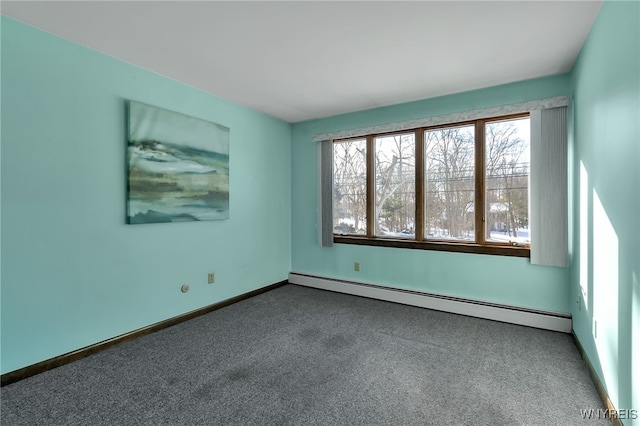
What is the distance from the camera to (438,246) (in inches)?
138

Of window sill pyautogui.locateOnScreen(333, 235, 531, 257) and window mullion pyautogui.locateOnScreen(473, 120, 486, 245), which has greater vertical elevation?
window mullion pyautogui.locateOnScreen(473, 120, 486, 245)

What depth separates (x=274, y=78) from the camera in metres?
2.98

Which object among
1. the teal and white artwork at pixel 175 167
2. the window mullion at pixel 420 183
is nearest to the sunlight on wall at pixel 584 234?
the window mullion at pixel 420 183

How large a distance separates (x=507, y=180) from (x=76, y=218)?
13.0ft

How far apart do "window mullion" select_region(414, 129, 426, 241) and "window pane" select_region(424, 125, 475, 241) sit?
1.9 inches

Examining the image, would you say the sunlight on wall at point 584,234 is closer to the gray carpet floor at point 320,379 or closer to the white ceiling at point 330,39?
the gray carpet floor at point 320,379

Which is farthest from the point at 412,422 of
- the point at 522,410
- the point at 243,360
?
the point at 243,360

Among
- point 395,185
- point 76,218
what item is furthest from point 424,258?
point 76,218

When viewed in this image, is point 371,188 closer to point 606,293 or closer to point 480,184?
point 480,184

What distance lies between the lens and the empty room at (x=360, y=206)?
1808 millimetres

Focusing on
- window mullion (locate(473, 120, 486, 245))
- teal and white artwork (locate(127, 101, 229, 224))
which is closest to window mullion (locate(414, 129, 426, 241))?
window mullion (locate(473, 120, 486, 245))

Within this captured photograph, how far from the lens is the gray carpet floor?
173cm

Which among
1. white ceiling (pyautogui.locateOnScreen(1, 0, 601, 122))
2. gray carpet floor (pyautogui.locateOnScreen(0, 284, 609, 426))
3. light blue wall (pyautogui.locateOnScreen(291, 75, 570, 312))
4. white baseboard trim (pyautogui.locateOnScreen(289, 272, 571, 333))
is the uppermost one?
white ceiling (pyautogui.locateOnScreen(1, 0, 601, 122))

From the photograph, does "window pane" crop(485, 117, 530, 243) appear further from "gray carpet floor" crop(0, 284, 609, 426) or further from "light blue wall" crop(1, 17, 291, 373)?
"light blue wall" crop(1, 17, 291, 373)
